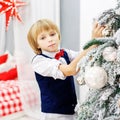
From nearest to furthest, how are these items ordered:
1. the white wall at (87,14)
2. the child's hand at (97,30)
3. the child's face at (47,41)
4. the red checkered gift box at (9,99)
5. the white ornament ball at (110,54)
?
1. the white ornament ball at (110,54)
2. the child's hand at (97,30)
3. the child's face at (47,41)
4. the white wall at (87,14)
5. the red checkered gift box at (9,99)

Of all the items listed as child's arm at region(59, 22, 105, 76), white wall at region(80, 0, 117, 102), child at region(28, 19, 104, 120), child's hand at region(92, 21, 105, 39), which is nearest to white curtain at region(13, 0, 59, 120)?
white wall at region(80, 0, 117, 102)

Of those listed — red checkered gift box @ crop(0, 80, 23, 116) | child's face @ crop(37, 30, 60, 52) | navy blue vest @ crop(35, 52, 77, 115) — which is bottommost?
red checkered gift box @ crop(0, 80, 23, 116)

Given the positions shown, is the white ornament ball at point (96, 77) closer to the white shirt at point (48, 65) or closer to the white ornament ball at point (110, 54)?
the white ornament ball at point (110, 54)

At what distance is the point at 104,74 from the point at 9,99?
1414 mm

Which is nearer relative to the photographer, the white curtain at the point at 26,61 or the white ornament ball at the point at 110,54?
the white ornament ball at the point at 110,54

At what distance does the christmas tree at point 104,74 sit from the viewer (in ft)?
3.39

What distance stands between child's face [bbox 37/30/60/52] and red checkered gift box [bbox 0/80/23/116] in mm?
853

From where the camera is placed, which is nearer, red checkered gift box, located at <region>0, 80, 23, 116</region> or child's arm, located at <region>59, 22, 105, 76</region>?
child's arm, located at <region>59, 22, 105, 76</region>

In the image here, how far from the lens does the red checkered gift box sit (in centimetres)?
228

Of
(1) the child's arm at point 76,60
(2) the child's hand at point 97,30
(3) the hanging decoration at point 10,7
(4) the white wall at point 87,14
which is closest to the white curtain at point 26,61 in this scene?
(3) the hanging decoration at point 10,7

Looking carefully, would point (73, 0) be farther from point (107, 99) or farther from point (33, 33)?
point (107, 99)

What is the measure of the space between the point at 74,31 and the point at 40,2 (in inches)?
13.5

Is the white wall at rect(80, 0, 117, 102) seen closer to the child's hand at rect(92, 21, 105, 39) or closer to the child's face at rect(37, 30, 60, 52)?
the child's face at rect(37, 30, 60, 52)

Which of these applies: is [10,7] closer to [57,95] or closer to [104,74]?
[57,95]
